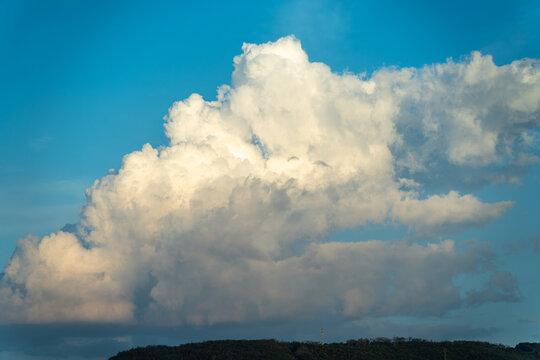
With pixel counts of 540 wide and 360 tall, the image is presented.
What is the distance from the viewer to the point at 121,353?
411 ft

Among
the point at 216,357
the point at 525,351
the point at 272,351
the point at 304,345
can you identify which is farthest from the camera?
the point at 525,351

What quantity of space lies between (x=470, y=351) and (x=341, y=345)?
31153 mm

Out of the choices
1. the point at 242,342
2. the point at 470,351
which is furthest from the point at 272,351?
the point at 470,351

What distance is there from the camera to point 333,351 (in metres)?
134

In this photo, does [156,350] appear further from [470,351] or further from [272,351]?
[470,351]

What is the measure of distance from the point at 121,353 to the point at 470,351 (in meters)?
81.3

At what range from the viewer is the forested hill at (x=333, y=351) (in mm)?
123938

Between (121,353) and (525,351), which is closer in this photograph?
(121,353)

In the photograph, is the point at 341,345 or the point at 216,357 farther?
the point at 341,345

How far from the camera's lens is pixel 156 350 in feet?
414

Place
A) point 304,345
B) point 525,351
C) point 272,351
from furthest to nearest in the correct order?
point 525,351 → point 304,345 → point 272,351

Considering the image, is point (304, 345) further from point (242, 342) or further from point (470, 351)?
point (470, 351)

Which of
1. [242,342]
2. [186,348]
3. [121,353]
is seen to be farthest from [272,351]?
[121,353]

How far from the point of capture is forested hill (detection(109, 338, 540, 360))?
123938 mm
